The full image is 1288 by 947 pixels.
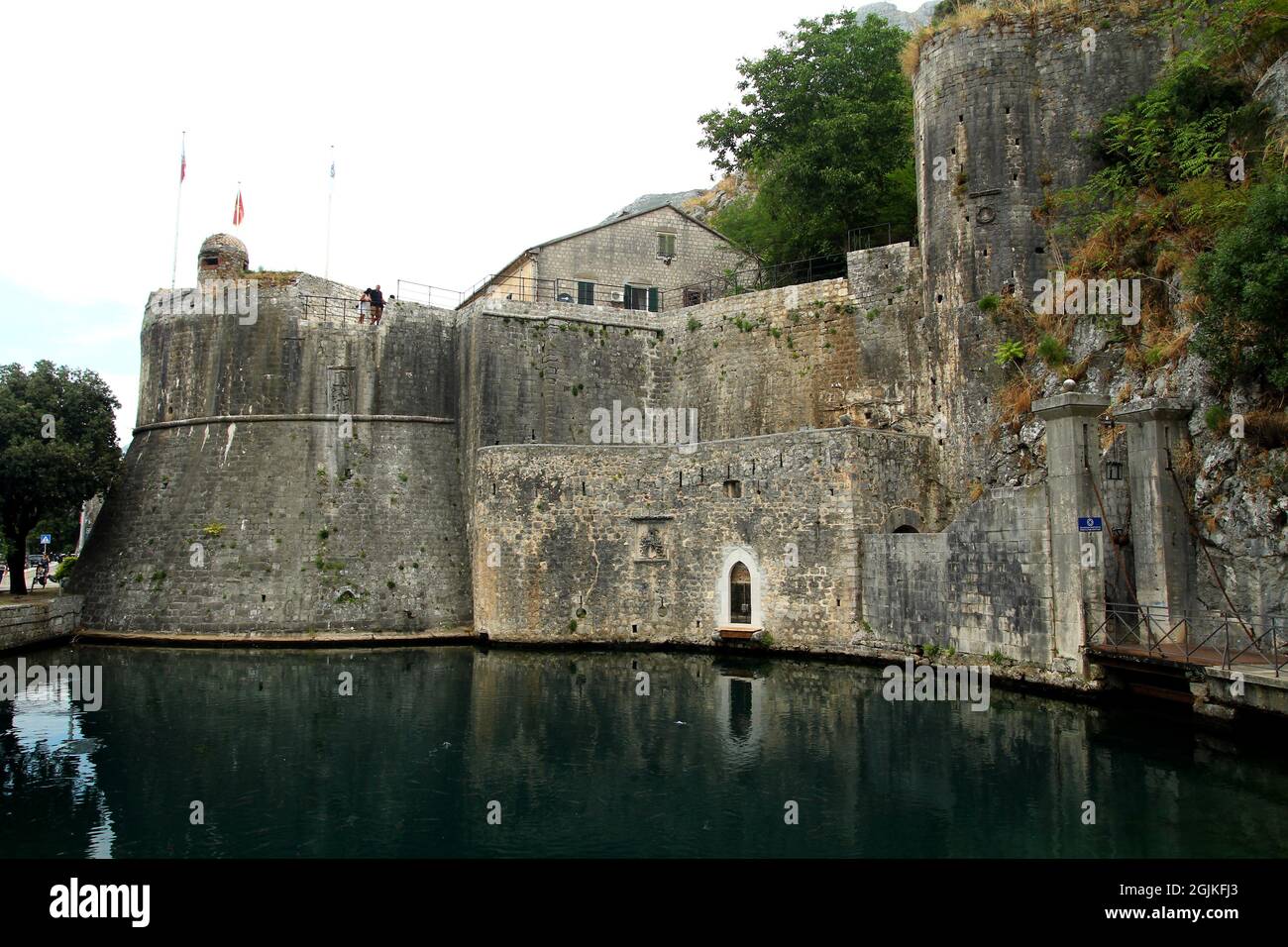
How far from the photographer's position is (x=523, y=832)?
1049 centimetres

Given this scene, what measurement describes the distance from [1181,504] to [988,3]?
15.4 m

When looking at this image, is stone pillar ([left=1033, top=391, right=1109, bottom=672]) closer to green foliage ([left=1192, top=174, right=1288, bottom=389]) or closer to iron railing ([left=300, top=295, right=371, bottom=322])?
green foliage ([left=1192, top=174, right=1288, bottom=389])

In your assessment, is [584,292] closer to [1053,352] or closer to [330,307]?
[330,307]

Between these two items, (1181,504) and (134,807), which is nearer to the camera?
(134,807)

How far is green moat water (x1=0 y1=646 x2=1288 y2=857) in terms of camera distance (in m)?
10.2

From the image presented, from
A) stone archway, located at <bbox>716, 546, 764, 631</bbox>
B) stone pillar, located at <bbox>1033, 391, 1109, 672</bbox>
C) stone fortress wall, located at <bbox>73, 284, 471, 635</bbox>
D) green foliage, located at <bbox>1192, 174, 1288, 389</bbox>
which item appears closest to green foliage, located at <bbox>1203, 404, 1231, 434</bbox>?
green foliage, located at <bbox>1192, 174, 1288, 389</bbox>

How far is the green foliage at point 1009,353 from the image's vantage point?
2108 centimetres

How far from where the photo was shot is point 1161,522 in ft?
51.1

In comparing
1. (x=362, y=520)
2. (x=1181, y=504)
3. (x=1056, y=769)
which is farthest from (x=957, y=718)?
(x=362, y=520)

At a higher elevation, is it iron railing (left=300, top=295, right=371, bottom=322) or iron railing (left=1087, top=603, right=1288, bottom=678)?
iron railing (left=300, top=295, right=371, bottom=322)

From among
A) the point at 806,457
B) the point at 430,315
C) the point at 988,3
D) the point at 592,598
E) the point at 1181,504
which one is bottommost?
the point at 592,598

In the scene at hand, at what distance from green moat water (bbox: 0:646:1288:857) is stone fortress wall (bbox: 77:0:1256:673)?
3.55 meters
